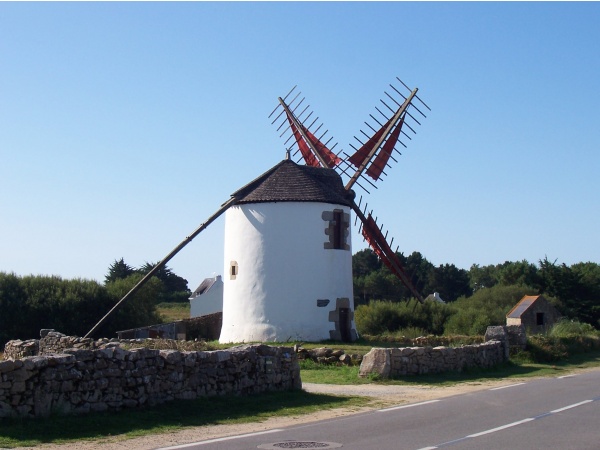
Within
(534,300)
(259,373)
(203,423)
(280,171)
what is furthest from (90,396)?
(534,300)

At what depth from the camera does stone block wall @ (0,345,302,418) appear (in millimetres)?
11875

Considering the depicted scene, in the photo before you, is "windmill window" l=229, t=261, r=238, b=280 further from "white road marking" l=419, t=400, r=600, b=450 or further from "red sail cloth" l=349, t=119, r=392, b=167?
"white road marking" l=419, t=400, r=600, b=450

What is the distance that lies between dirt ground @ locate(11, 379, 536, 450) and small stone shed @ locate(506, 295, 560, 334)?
22334mm

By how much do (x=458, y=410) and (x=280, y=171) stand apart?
1843 cm

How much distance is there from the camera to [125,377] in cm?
1336

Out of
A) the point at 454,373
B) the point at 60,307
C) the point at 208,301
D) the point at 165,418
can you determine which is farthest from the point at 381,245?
the point at 208,301

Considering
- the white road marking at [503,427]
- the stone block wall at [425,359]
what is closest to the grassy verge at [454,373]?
the stone block wall at [425,359]

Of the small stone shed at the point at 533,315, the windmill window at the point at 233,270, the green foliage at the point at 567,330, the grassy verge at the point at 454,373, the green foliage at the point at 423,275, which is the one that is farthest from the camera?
the green foliage at the point at 423,275

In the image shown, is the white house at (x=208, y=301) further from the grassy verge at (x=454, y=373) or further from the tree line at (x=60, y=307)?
the grassy verge at (x=454, y=373)

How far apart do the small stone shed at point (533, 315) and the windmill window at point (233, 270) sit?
708 inches

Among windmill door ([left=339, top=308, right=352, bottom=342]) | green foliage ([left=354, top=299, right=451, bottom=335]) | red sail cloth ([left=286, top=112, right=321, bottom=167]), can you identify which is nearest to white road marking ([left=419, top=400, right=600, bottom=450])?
windmill door ([left=339, top=308, right=352, bottom=342])

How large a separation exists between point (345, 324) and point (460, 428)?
18637mm

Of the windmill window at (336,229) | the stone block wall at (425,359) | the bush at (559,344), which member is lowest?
the stone block wall at (425,359)

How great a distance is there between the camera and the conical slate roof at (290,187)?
30531mm
